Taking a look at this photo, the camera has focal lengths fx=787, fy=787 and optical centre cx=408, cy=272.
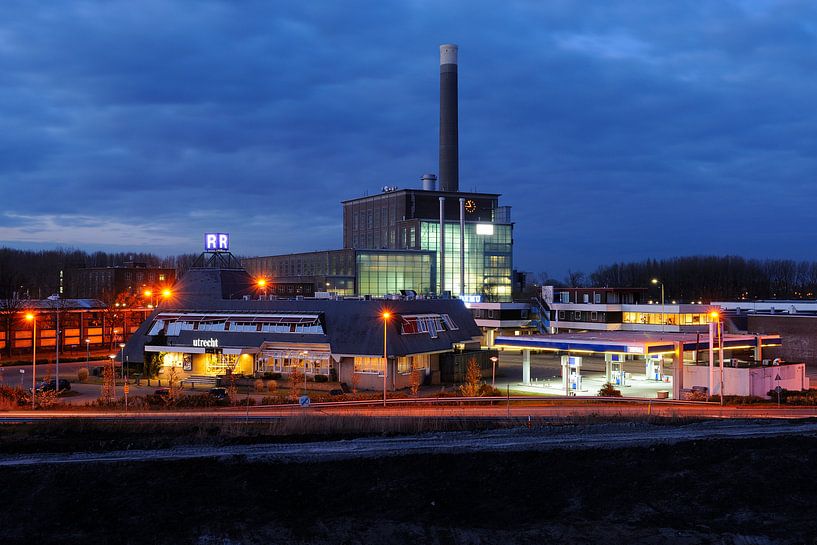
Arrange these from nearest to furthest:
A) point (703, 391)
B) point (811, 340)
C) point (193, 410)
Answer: point (193, 410) → point (703, 391) → point (811, 340)

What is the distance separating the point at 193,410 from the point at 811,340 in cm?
6801

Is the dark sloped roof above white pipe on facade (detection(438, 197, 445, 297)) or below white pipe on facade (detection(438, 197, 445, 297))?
below

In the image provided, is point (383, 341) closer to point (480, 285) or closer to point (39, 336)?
point (39, 336)

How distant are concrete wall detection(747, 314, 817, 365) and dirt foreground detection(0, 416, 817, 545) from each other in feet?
198

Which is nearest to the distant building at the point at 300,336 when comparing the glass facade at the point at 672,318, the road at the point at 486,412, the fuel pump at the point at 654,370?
the road at the point at 486,412

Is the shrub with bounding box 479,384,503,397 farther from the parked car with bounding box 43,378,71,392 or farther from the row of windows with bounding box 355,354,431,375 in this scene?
the parked car with bounding box 43,378,71,392

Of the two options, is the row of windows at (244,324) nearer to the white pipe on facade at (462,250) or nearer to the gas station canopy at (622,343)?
the gas station canopy at (622,343)

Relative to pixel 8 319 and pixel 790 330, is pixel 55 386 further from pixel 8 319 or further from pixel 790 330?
pixel 790 330

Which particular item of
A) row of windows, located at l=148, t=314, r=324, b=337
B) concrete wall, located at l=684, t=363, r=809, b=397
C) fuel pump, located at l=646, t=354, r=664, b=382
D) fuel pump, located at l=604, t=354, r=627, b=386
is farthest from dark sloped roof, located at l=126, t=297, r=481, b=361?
concrete wall, located at l=684, t=363, r=809, b=397

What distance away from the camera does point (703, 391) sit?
5434 centimetres

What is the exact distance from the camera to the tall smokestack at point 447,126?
12531 centimetres

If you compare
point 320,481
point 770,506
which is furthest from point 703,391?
point 320,481

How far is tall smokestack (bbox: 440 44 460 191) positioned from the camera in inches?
4934

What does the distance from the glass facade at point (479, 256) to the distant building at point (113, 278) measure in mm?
72837
